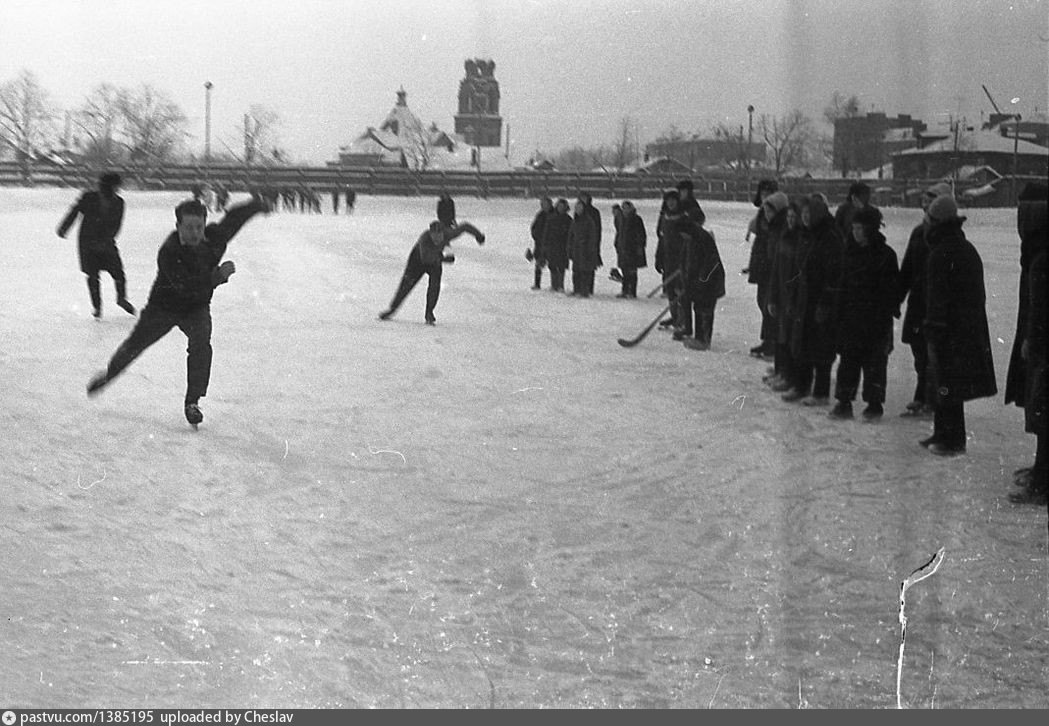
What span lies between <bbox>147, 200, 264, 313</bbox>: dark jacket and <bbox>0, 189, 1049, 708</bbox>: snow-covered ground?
1.41ft

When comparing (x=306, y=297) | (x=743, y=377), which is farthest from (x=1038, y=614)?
(x=306, y=297)

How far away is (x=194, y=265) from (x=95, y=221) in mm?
5388

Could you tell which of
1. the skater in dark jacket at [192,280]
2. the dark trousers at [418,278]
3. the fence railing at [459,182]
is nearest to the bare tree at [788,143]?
the fence railing at [459,182]

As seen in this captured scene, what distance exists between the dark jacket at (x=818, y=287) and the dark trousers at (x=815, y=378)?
0.46ft

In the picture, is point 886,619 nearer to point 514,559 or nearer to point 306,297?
point 514,559

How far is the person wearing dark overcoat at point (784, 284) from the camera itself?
32.9 feet

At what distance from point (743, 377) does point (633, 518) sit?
17.5 ft

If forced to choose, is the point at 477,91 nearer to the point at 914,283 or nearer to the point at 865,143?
the point at 914,283

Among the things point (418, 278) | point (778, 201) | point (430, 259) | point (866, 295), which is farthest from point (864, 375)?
point (418, 278)

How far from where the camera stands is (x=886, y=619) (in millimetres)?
5281

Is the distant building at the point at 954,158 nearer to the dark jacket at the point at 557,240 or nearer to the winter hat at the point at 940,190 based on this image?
the winter hat at the point at 940,190

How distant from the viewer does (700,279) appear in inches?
539

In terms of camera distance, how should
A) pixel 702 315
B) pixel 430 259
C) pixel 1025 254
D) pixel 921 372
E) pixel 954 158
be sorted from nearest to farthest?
pixel 1025 254
pixel 921 372
pixel 702 315
pixel 430 259
pixel 954 158

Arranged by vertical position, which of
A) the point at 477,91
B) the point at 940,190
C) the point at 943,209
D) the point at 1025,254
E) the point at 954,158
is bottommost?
the point at 1025,254
